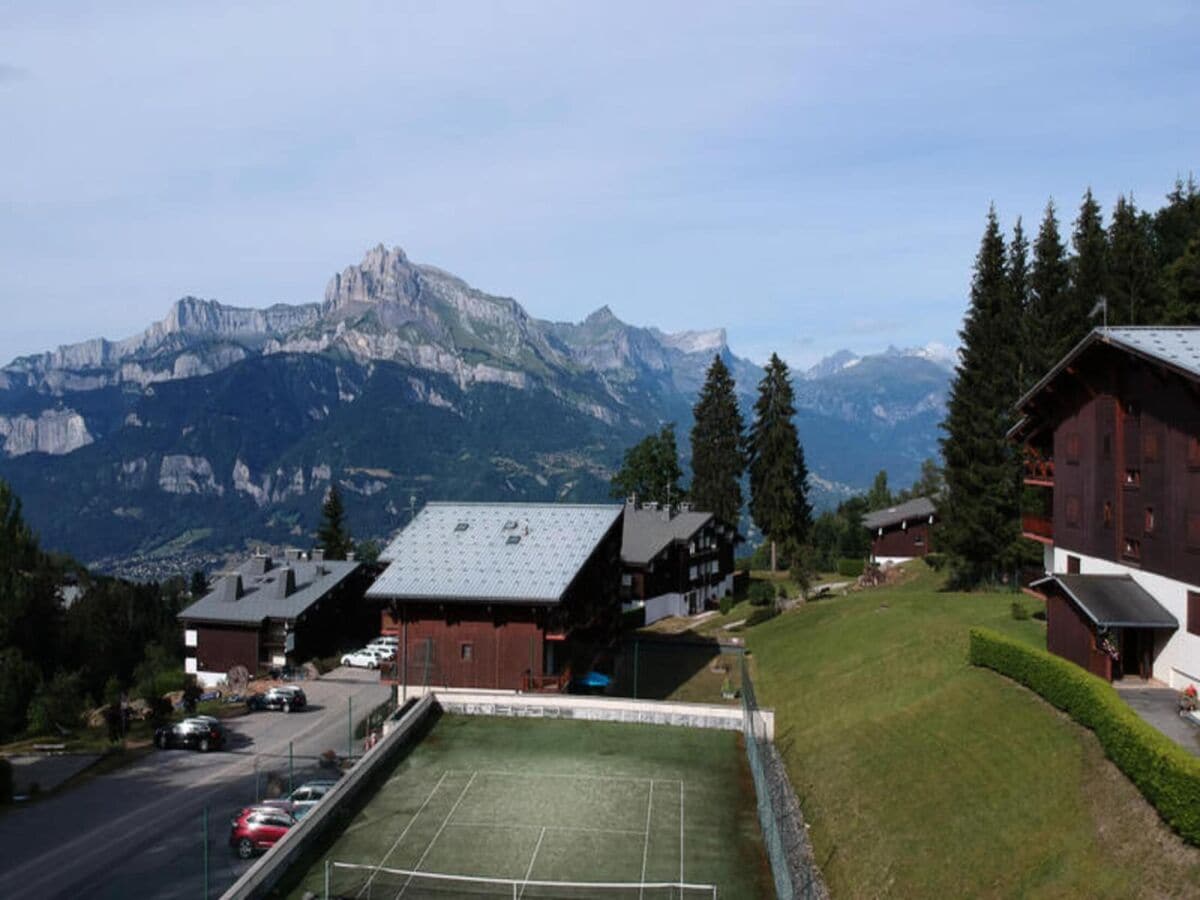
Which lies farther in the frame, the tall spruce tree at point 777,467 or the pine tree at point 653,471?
the pine tree at point 653,471

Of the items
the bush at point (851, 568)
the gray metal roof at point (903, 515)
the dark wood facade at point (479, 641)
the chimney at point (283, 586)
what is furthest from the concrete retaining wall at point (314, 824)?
the bush at point (851, 568)

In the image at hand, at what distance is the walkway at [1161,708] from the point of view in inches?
967

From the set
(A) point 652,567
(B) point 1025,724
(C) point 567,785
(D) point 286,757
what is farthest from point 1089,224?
(D) point 286,757

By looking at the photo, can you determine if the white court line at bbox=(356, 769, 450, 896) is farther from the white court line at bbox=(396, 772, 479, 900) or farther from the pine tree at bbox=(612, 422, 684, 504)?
the pine tree at bbox=(612, 422, 684, 504)

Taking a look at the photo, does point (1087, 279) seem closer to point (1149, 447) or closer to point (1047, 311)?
point (1047, 311)

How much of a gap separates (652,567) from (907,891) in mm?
47879

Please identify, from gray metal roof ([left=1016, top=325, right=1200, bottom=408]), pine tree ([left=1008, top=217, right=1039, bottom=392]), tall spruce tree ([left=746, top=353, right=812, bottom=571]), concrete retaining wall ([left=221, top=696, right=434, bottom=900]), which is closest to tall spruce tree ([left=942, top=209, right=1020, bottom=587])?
pine tree ([left=1008, top=217, right=1039, bottom=392])

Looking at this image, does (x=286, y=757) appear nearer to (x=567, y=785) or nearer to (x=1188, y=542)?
(x=567, y=785)

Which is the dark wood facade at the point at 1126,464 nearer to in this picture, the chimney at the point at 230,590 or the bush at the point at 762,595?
the bush at the point at 762,595

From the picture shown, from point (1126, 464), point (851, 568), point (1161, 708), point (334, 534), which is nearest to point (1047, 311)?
point (1126, 464)

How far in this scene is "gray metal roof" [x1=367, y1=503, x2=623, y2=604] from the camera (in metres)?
38.9

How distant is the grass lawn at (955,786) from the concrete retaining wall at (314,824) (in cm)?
1297

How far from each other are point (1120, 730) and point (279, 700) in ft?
128

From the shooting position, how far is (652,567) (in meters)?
70.0
